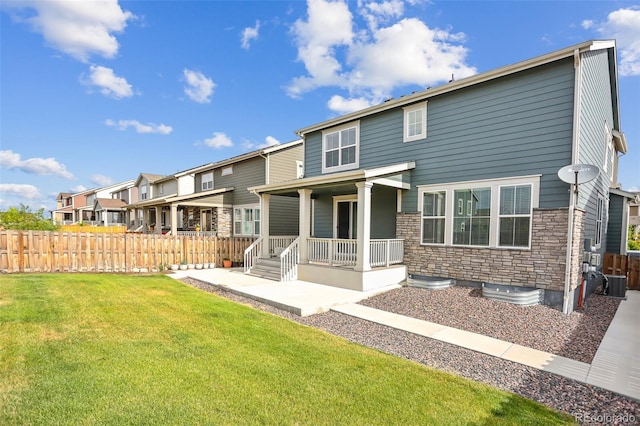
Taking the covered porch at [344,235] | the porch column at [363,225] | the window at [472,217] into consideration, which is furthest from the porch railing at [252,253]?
the window at [472,217]

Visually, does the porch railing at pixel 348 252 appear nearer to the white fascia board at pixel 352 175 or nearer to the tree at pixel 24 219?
the white fascia board at pixel 352 175

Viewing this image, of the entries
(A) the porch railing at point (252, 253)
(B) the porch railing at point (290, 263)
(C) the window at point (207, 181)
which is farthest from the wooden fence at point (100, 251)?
(C) the window at point (207, 181)

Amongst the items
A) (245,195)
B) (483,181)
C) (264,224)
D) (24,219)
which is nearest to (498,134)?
(483,181)

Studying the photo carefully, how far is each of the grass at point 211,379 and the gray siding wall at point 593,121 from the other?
7209mm

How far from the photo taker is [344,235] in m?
12.9

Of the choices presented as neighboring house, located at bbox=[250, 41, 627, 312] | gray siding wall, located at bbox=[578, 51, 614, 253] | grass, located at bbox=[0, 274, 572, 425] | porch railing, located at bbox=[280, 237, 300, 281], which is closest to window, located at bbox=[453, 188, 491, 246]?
neighboring house, located at bbox=[250, 41, 627, 312]

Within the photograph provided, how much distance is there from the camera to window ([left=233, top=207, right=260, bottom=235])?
668 inches

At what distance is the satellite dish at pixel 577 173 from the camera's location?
21.6 ft

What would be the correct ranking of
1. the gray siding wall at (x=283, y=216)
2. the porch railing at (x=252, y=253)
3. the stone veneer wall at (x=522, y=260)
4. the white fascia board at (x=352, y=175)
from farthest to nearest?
1. the gray siding wall at (x=283, y=216)
2. the porch railing at (x=252, y=253)
3. the white fascia board at (x=352, y=175)
4. the stone veneer wall at (x=522, y=260)

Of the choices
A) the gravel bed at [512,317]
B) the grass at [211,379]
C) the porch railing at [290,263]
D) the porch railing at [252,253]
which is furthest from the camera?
the porch railing at [252,253]

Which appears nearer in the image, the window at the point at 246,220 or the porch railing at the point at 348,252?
the porch railing at the point at 348,252

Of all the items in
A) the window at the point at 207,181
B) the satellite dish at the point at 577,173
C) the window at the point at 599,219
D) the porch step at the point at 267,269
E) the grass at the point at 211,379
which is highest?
the window at the point at 207,181

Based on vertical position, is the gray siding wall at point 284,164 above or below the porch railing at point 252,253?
above

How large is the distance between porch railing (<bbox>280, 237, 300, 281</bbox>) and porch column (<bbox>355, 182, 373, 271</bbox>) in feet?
8.92
